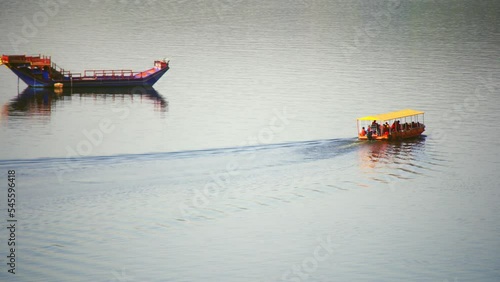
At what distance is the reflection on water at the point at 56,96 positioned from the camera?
78.3 metres

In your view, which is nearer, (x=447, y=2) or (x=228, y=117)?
(x=228, y=117)

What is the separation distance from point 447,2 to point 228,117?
103 m

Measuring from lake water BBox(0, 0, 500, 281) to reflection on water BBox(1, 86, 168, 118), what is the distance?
1.17 feet

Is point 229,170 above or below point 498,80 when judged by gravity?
below

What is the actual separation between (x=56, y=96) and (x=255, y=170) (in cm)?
3527

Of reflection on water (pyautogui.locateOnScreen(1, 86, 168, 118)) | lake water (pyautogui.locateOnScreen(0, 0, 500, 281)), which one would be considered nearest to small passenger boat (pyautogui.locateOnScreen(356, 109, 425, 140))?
lake water (pyautogui.locateOnScreen(0, 0, 500, 281))

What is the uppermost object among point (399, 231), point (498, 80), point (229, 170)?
point (498, 80)

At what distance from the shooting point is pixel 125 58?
109438 mm

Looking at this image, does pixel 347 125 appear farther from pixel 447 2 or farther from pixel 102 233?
pixel 447 2

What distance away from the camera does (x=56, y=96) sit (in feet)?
283

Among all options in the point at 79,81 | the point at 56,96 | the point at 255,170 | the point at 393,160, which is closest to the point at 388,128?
the point at 393,160

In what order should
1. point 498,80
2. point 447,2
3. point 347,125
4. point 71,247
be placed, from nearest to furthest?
point 71,247
point 347,125
point 498,80
point 447,2

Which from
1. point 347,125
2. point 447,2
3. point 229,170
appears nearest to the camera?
point 229,170

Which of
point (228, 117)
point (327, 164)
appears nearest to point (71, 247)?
point (327, 164)
